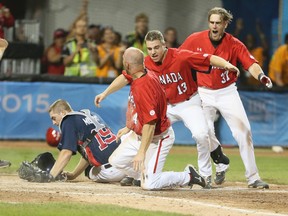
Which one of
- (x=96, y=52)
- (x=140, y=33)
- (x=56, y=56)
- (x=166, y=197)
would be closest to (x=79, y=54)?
(x=96, y=52)

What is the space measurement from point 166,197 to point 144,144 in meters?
0.60

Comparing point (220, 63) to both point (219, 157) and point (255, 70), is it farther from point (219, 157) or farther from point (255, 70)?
point (219, 157)

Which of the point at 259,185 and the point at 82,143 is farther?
the point at 82,143

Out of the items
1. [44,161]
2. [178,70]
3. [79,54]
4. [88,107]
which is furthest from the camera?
[79,54]

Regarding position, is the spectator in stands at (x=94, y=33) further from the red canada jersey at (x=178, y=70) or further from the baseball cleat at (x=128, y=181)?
the baseball cleat at (x=128, y=181)

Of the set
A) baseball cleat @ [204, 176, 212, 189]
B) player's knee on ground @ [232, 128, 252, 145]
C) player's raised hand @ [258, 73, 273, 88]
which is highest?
player's raised hand @ [258, 73, 273, 88]

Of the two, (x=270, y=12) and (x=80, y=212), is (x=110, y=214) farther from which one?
(x=270, y=12)

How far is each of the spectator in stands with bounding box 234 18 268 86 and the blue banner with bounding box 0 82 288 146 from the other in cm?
140

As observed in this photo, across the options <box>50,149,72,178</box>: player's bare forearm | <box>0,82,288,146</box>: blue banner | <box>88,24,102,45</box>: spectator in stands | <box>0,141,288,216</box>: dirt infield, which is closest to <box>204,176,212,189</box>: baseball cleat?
<box>0,141,288,216</box>: dirt infield

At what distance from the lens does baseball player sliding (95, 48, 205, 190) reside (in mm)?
9828

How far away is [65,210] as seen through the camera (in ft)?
28.0

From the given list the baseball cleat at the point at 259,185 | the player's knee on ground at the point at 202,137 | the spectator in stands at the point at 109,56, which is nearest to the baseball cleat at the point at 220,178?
the baseball cleat at the point at 259,185

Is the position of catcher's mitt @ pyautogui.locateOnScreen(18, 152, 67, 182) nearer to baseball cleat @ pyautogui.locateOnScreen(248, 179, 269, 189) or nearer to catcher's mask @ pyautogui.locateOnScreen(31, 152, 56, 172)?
catcher's mask @ pyautogui.locateOnScreen(31, 152, 56, 172)

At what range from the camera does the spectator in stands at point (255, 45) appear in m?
20.0
